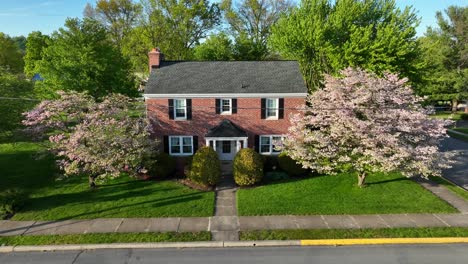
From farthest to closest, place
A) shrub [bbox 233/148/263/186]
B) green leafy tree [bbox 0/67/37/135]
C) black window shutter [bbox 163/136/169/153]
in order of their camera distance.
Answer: black window shutter [bbox 163/136/169/153]
shrub [bbox 233/148/263/186]
green leafy tree [bbox 0/67/37/135]

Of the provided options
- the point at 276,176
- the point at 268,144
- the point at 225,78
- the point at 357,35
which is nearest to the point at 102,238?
the point at 276,176

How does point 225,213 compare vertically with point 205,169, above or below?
below

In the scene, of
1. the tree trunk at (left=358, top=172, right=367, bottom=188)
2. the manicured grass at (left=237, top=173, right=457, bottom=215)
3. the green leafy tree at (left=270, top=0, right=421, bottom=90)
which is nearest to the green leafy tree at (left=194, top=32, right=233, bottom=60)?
the green leafy tree at (left=270, top=0, right=421, bottom=90)

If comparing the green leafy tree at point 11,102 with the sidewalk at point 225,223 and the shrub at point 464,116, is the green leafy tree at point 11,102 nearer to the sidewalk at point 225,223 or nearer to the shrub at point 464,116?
the sidewalk at point 225,223

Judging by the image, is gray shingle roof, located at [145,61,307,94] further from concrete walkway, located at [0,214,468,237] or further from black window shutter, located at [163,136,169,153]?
concrete walkway, located at [0,214,468,237]

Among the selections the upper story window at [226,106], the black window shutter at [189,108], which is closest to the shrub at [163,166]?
the black window shutter at [189,108]

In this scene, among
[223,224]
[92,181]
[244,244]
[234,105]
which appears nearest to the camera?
[244,244]

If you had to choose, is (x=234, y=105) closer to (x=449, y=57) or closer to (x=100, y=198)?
(x=100, y=198)

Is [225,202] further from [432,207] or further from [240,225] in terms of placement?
[432,207]
